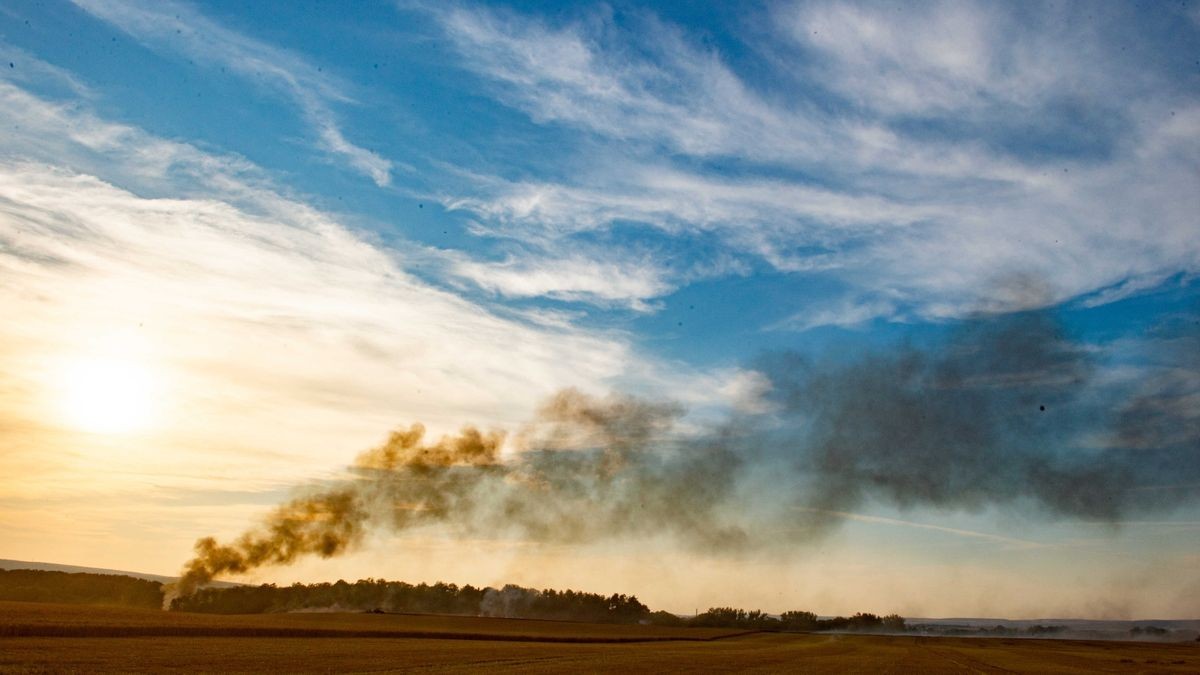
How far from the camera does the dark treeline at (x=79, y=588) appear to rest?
153125 mm

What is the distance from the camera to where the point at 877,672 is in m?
63.6

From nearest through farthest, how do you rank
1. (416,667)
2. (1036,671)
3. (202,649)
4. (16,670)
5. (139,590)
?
1. (16,670)
2. (416,667)
3. (202,649)
4. (1036,671)
5. (139,590)

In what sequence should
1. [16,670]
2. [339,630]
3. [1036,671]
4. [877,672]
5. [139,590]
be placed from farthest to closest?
[139,590] < [339,630] < [1036,671] < [877,672] < [16,670]

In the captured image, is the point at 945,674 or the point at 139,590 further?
the point at 139,590

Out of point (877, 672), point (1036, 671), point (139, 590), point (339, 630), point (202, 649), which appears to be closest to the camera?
point (202, 649)

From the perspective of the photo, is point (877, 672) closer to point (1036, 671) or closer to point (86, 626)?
point (1036, 671)

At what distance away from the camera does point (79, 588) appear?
6348 inches

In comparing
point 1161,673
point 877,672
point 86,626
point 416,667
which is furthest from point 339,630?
point 1161,673

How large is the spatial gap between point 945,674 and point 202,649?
5293cm

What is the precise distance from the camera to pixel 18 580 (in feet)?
529

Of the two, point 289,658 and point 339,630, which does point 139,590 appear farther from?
point 289,658

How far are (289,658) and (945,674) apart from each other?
152 ft

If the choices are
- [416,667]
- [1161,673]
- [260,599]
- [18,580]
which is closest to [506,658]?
[416,667]

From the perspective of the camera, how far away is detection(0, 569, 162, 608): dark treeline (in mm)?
153125
